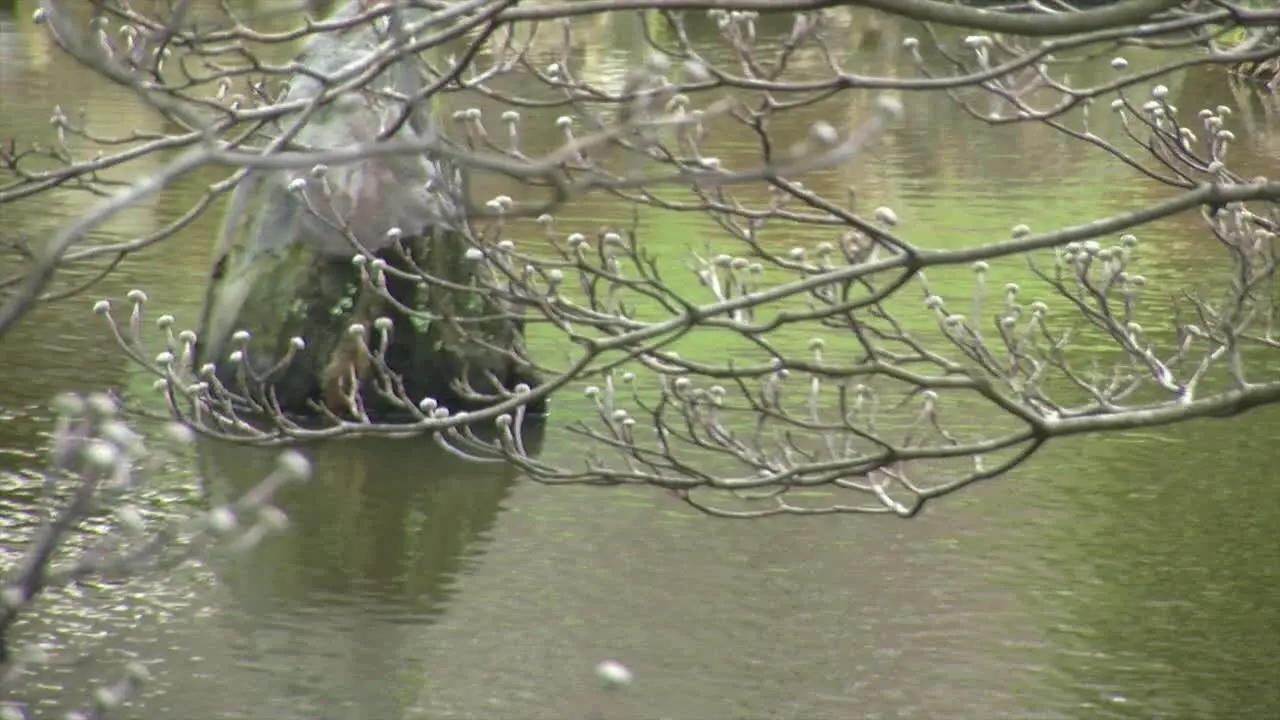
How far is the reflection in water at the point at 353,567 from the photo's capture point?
6.07 metres

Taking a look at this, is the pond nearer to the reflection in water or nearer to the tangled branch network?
the reflection in water

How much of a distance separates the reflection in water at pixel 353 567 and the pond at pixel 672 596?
0.04 ft

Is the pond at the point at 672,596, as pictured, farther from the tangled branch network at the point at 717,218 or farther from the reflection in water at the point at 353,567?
the tangled branch network at the point at 717,218

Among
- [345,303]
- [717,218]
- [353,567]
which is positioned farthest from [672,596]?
[345,303]

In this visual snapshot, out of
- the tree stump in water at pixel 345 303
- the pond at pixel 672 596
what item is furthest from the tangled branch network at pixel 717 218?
the pond at pixel 672 596

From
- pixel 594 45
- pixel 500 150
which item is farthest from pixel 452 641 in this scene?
pixel 594 45

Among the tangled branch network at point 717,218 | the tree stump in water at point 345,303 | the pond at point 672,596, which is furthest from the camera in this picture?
the tree stump in water at point 345,303

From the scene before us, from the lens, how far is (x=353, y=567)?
281 inches

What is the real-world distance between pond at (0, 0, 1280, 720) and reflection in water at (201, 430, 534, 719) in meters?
0.01

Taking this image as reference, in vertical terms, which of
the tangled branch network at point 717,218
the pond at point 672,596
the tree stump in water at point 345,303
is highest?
the tangled branch network at point 717,218

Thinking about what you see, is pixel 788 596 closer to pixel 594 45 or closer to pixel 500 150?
pixel 500 150

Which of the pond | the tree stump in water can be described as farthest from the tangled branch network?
the pond

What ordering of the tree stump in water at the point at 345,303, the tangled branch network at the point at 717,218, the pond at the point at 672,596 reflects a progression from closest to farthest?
the tangled branch network at the point at 717,218
the pond at the point at 672,596
the tree stump in water at the point at 345,303

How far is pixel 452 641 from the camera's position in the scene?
6422 mm
